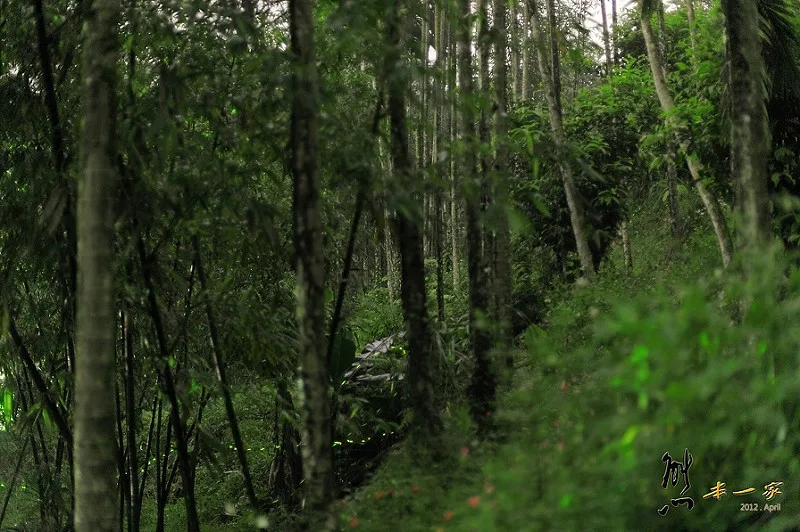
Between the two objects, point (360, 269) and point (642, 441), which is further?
point (360, 269)

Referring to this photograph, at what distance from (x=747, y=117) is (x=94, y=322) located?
12.1 feet

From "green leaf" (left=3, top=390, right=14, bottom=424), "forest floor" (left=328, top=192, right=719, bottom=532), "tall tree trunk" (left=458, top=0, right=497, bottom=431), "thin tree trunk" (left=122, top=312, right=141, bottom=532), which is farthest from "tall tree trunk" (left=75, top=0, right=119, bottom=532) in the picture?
"green leaf" (left=3, top=390, right=14, bottom=424)

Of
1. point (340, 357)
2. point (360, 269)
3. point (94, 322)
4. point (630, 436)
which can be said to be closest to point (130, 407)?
point (360, 269)

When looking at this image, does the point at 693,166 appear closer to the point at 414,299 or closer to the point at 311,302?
the point at 414,299

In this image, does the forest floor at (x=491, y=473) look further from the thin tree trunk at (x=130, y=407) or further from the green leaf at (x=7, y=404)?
the green leaf at (x=7, y=404)

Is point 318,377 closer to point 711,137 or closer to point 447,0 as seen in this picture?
point 447,0

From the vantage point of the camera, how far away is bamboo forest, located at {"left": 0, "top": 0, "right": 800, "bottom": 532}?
8.80ft

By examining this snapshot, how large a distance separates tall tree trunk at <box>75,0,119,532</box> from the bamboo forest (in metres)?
0.01

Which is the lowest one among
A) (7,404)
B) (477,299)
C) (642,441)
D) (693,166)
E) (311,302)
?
(7,404)

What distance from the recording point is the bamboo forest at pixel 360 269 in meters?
2.68

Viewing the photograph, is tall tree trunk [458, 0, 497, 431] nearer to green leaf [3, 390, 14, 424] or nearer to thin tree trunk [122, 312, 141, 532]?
thin tree trunk [122, 312, 141, 532]

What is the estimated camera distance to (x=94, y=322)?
10.3ft

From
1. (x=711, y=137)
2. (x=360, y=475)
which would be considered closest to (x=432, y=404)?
(x=360, y=475)

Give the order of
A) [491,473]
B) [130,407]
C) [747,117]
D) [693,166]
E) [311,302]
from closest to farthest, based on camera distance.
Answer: [491,473], [311,302], [747,117], [130,407], [693,166]
